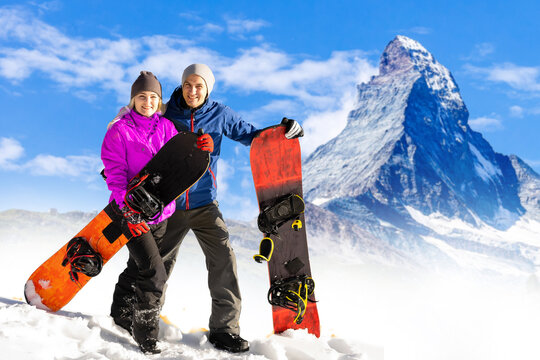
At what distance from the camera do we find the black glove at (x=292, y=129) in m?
4.67

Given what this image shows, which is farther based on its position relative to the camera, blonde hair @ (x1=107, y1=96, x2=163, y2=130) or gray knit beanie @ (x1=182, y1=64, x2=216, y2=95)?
gray knit beanie @ (x1=182, y1=64, x2=216, y2=95)

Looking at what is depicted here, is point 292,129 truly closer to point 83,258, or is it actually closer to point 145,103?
point 145,103

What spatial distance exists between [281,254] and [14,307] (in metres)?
2.32

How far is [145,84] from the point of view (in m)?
3.77

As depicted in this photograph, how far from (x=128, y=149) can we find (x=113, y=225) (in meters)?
0.80

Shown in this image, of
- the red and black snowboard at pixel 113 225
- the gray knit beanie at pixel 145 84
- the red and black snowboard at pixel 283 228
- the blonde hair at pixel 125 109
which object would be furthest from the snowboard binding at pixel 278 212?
the gray knit beanie at pixel 145 84

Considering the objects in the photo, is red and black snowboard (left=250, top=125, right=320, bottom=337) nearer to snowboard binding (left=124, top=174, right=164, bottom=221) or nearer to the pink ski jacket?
the pink ski jacket

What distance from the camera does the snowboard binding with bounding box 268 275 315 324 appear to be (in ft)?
15.5

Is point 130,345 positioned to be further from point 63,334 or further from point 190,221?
point 190,221

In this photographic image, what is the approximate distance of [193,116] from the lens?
4.18 meters

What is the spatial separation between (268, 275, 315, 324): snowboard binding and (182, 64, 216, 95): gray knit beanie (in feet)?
6.42

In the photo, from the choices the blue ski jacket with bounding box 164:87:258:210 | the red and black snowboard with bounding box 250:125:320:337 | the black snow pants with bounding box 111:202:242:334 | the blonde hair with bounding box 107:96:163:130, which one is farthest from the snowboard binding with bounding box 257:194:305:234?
the blonde hair with bounding box 107:96:163:130

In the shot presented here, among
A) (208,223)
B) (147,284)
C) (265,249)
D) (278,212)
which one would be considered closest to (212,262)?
(208,223)

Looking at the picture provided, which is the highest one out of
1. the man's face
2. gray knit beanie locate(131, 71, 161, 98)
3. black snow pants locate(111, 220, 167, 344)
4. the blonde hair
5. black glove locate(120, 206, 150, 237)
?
the man's face
